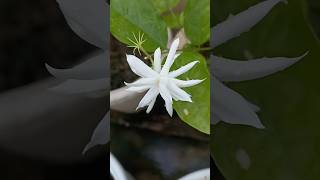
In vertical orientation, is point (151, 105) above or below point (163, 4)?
below

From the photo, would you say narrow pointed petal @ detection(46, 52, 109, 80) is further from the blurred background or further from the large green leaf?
the large green leaf

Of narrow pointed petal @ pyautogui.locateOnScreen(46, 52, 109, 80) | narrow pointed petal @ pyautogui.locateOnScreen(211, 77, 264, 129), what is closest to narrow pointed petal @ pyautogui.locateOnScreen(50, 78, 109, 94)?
narrow pointed petal @ pyautogui.locateOnScreen(46, 52, 109, 80)

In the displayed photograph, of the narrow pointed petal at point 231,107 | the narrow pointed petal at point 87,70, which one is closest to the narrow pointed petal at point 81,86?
the narrow pointed petal at point 87,70

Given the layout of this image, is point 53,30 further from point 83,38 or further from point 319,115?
point 319,115

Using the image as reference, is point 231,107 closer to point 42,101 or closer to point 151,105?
point 151,105

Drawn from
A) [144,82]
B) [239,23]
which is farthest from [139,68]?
[239,23]
